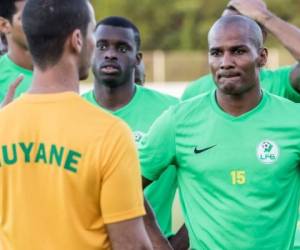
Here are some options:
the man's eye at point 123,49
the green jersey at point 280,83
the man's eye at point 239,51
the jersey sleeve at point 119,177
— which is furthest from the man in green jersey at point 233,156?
the man's eye at point 123,49

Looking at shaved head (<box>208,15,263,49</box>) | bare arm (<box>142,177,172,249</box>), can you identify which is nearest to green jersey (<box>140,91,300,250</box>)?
bare arm (<box>142,177,172,249</box>)

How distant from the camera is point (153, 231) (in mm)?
6242

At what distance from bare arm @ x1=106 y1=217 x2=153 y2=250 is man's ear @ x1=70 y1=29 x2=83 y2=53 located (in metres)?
0.78

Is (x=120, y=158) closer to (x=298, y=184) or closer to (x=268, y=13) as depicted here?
(x=298, y=184)

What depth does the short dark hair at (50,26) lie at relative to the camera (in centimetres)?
455

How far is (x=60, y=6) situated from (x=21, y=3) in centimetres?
340

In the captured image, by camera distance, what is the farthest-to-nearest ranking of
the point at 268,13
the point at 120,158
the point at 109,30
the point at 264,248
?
the point at 109,30
the point at 268,13
the point at 264,248
the point at 120,158

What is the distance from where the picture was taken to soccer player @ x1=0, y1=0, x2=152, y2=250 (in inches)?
175

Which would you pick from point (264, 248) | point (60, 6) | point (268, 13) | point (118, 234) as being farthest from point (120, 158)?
point (268, 13)

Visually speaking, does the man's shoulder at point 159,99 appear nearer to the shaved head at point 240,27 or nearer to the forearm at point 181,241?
the forearm at point 181,241

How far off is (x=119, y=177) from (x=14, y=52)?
394 centimetres

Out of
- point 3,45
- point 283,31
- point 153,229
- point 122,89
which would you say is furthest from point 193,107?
point 3,45

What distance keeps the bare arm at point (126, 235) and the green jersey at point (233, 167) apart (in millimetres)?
1784

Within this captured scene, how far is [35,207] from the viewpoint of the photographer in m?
4.52
